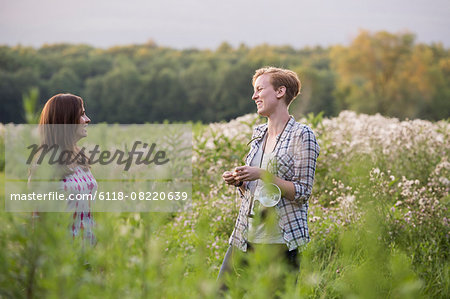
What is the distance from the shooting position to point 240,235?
9.59 ft

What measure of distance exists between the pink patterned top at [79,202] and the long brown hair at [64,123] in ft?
0.22

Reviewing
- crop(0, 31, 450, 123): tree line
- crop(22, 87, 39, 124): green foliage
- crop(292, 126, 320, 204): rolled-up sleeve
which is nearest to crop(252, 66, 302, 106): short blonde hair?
crop(292, 126, 320, 204): rolled-up sleeve

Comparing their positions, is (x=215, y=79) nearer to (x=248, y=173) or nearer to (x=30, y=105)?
(x=248, y=173)

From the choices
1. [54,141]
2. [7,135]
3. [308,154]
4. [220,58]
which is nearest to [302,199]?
[308,154]

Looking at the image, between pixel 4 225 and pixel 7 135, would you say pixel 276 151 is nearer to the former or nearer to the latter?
pixel 4 225

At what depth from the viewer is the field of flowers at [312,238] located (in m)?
1.57

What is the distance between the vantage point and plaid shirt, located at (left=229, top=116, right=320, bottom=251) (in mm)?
2727

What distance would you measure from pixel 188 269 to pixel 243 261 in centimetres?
160

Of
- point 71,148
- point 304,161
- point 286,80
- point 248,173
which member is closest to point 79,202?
point 71,148

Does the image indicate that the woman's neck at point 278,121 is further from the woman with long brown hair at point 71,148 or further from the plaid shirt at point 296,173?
the woman with long brown hair at point 71,148

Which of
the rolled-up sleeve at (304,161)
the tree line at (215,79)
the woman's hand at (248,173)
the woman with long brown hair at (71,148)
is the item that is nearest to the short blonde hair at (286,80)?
the rolled-up sleeve at (304,161)

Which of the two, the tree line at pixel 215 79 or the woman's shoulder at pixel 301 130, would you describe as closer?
the woman's shoulder at pixel 301 130

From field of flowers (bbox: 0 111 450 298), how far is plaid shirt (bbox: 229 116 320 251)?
239mm

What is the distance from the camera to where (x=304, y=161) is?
274cm
